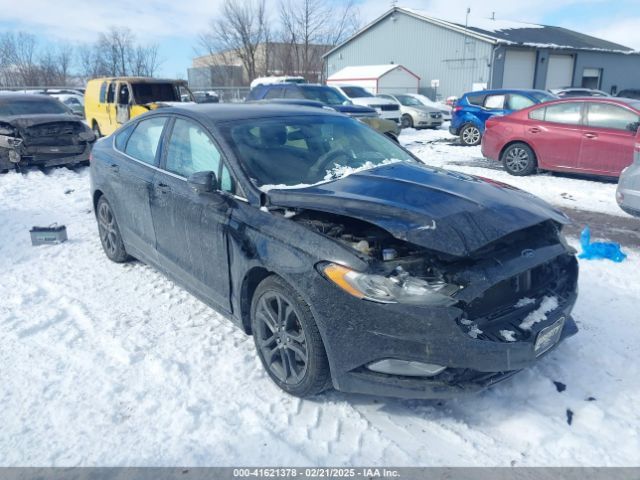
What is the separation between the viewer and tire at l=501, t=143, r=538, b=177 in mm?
9711

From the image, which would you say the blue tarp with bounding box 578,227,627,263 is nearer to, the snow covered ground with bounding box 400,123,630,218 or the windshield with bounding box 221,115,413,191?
the snow covered ground with bounding box 400,123,630,218

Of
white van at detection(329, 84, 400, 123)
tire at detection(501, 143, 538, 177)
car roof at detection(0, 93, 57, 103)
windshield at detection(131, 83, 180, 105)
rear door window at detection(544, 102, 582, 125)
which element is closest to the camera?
rear door window at detection(544, 102, 582, 125)

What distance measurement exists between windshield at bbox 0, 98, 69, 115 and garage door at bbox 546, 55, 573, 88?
32.4 meters

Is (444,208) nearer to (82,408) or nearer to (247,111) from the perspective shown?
(247,111)

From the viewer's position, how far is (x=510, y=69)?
31203mm

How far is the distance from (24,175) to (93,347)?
7833 mm

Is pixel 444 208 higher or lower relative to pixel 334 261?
higher

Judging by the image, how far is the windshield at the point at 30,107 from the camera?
10438mm

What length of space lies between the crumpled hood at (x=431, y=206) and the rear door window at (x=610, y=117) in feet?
20.9

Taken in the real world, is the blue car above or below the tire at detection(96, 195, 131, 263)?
above

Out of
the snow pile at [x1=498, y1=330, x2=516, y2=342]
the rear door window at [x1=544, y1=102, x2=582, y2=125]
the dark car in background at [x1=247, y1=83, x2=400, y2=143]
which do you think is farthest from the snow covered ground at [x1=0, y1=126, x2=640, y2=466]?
the dark car in background at [x1=247, y1=83, x2=400, y2=143]

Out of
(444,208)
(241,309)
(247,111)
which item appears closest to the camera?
(444,208)

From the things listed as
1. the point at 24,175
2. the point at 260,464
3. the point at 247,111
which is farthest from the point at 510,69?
the point at 260,464

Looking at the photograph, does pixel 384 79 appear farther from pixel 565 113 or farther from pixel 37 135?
pixel 37 135
